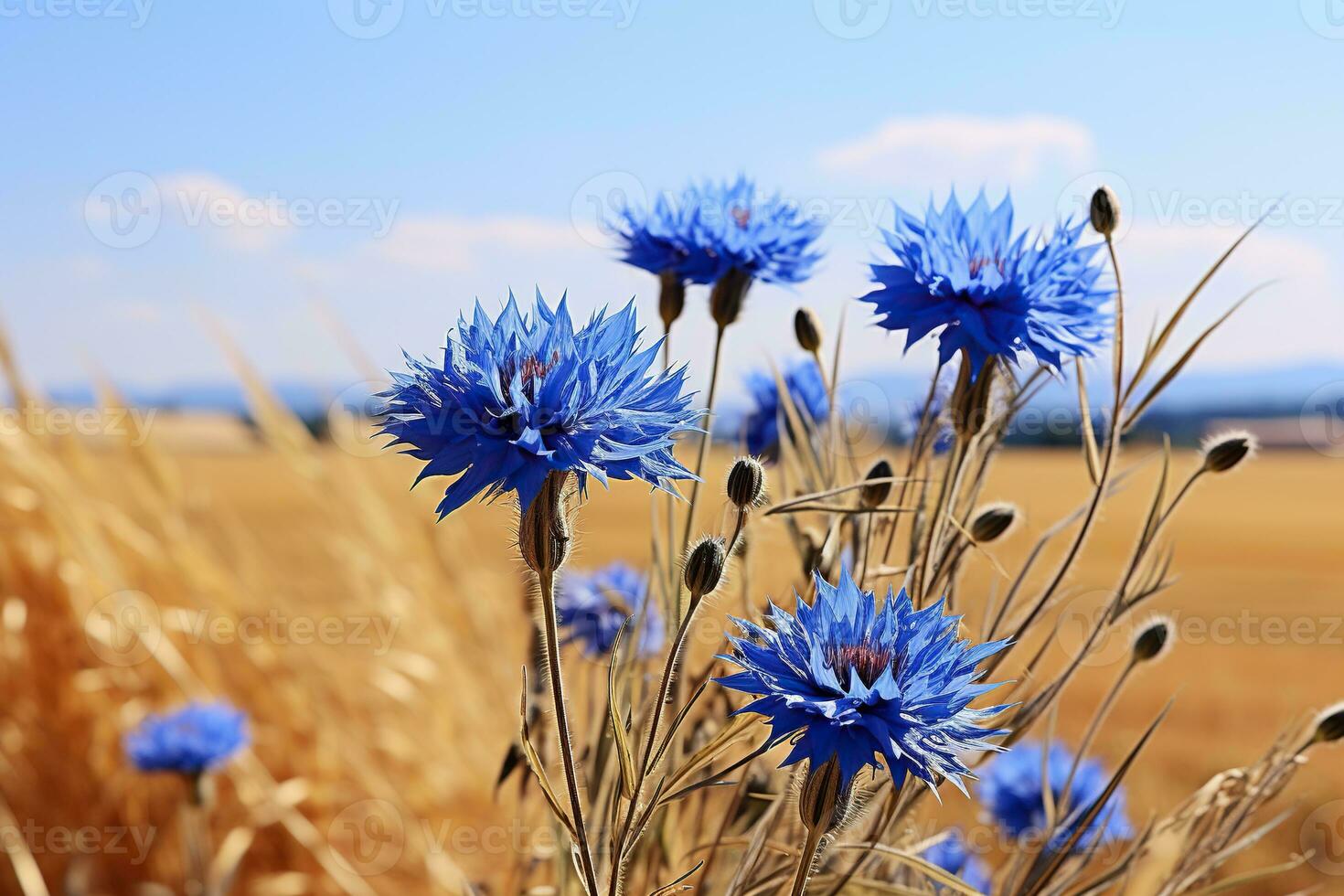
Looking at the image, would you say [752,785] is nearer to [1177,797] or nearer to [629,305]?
[629,305]

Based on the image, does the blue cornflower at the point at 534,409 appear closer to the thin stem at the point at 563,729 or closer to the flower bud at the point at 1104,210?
the thin stem at the point at 563,729

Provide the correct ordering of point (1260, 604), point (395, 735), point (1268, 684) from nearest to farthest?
point (395, 735) → point (1268, 684) → point (1260, 604)

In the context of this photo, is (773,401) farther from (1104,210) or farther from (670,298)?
(1104,210)

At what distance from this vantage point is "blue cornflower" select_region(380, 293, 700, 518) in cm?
41

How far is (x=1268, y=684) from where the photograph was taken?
256cm

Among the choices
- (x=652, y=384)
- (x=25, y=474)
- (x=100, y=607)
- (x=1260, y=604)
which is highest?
(x=652, y=384)

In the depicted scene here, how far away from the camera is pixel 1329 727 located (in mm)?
580

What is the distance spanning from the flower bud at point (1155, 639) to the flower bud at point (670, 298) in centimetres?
32

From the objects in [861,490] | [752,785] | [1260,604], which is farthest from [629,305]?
[1260,604]

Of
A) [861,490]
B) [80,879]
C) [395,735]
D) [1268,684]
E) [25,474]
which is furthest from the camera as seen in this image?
[1268,684]

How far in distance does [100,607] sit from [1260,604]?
3022 mm

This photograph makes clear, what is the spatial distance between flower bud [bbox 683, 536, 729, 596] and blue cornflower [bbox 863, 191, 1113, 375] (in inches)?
6.0
